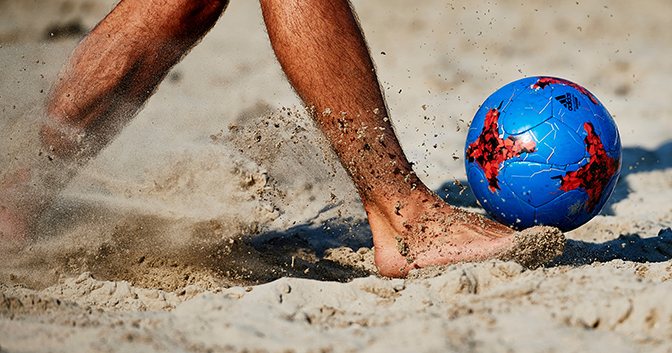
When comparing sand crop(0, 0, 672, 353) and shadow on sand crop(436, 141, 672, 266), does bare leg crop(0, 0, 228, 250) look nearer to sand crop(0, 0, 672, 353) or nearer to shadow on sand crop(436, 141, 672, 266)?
sand crop(0, 0, 672, 353)

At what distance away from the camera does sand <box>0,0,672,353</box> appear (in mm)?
1251

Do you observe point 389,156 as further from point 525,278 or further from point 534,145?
point 525,278

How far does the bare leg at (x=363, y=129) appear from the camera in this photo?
2012mm

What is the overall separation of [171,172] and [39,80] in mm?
665

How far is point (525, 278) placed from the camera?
62.6 inches

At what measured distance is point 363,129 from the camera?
79.2 inches

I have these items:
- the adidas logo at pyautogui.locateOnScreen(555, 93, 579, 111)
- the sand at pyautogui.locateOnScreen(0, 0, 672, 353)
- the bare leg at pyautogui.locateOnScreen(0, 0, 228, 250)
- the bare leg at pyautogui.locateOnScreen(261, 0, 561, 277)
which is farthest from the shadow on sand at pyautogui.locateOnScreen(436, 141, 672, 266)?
the bare leg at pyautogui.locateOnScreen(0, 0, 228, 250)

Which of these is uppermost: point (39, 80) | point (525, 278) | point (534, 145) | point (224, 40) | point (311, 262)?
point (224, 40)

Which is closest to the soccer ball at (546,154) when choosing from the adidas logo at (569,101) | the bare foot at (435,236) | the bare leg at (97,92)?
the adidas logo at (569,101)

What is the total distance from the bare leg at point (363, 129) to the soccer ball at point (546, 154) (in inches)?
6.5

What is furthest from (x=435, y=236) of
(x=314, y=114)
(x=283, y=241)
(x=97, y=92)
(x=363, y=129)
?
(x=97, y=92)

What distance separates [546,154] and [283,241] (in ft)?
4.18

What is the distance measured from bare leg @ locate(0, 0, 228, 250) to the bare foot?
3.65 ft

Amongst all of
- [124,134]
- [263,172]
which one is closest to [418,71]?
[263,172]
